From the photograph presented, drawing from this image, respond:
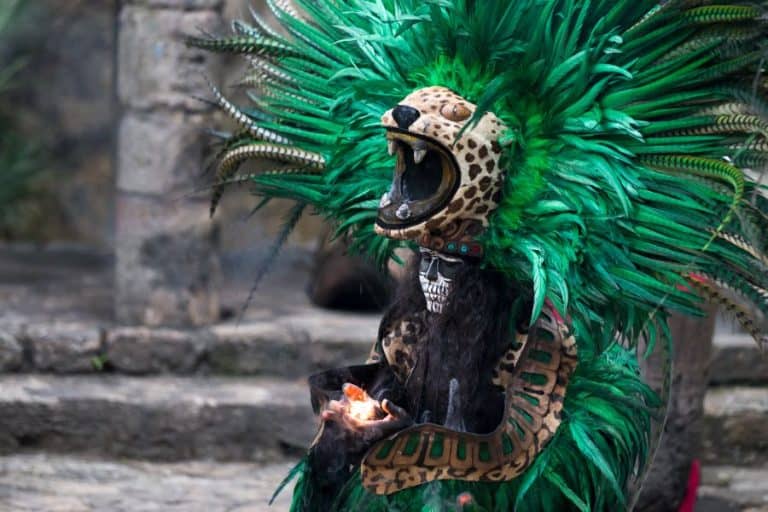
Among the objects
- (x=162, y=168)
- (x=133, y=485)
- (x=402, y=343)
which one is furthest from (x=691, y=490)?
(x=162, y=168)

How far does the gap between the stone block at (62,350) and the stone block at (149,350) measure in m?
0.07

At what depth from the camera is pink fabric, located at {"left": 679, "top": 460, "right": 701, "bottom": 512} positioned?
4391mm

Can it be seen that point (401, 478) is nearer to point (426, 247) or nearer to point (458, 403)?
point (458, 403)

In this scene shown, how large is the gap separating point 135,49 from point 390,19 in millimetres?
2596

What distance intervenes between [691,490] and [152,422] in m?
2.07

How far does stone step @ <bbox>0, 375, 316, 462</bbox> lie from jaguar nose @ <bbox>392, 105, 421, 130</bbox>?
98.4 inches

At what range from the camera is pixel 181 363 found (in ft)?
17.6

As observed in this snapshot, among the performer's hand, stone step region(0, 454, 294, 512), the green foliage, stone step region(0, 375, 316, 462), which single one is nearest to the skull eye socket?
the performer's hand

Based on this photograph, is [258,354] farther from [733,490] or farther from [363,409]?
[363,409]

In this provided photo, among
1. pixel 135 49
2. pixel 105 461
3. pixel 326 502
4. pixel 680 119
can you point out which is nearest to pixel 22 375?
pixel 105 461

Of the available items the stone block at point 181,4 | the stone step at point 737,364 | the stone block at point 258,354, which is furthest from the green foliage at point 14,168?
the stone step at point 737,364

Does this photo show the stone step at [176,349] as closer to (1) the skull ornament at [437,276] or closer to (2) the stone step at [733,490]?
(2) the stone step at [733,490]

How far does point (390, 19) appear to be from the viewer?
9.71ft

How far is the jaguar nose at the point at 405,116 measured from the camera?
9.08ft
